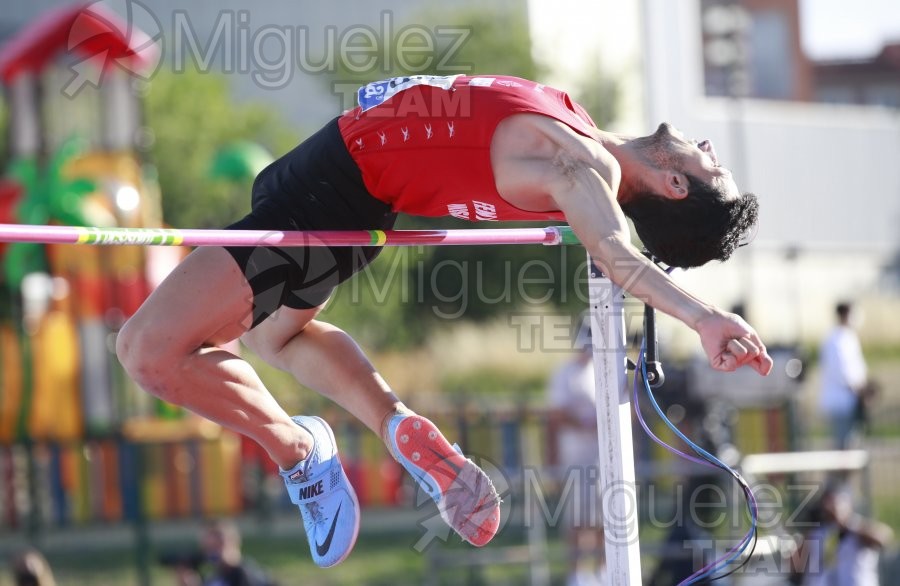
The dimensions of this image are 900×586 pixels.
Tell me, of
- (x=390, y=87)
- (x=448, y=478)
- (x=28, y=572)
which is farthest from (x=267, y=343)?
(x=28, y=572)

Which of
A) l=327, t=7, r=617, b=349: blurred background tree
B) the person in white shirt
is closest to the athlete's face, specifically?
the person in white shirt

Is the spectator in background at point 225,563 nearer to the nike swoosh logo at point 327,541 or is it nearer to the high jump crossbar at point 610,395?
the nike swoosh logo at point 327,541

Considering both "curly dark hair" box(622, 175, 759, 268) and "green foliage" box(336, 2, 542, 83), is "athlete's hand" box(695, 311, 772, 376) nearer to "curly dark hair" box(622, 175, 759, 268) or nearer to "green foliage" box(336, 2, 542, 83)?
"curly dark hair" box(622, 175, 759, 268)

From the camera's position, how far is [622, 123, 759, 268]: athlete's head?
3.37m

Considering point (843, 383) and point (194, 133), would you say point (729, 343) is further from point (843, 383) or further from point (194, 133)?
point (194, 133)

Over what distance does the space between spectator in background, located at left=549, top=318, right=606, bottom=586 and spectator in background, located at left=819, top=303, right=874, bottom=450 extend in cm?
213

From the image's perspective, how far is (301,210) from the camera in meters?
3.46

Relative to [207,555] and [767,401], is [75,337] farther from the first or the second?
[767,401]

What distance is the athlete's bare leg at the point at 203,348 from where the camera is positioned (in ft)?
10.7

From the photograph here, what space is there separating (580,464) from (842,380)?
2.31 m

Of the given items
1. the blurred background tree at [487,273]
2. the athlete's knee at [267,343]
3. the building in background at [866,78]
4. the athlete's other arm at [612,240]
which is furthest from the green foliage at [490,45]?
the athlete's other arm at [612,240]

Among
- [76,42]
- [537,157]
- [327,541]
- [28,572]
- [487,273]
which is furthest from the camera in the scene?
[487,273]

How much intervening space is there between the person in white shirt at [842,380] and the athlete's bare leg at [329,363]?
230 inches

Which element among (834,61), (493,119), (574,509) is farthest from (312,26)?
(493,119)
